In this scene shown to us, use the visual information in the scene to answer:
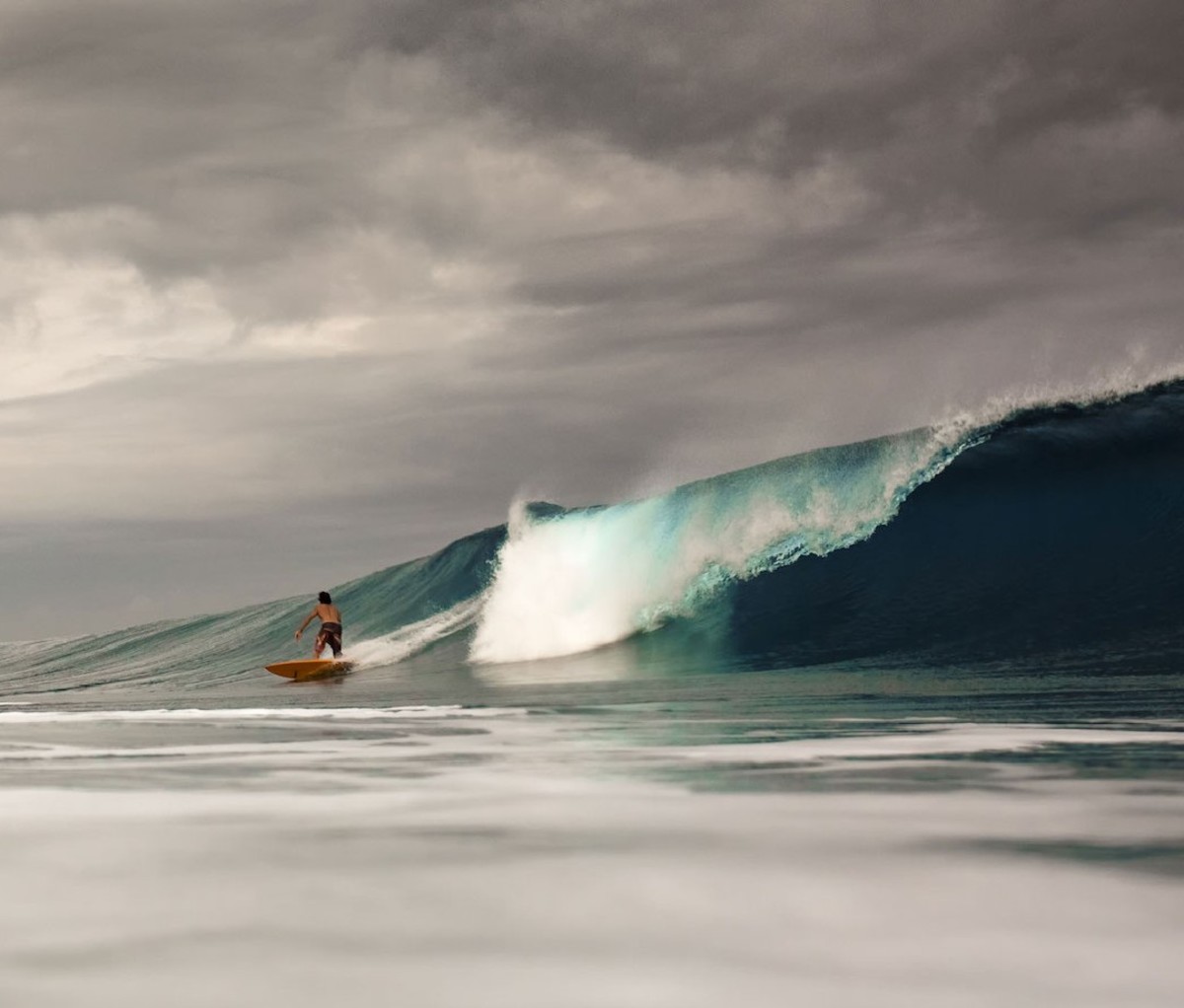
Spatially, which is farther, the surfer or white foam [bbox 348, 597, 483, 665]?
white foam [bbox 348, 597, 483, 665]

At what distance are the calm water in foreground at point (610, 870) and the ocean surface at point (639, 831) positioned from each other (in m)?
0.01

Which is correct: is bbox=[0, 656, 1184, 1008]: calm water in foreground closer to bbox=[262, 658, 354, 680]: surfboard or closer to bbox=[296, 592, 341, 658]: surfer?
bbox=[262, 658, 354, 680]: surfboard

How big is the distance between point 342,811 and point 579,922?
5.81 ft

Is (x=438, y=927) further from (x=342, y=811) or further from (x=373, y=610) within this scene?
(x=373, y=610)

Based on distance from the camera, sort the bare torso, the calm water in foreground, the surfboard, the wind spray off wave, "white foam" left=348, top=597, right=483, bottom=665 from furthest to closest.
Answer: "white foam" left=348, top=597, right=483, bottom=665 → the wind spray off wave → the bare torso → the surfboard → the calm water in foreground

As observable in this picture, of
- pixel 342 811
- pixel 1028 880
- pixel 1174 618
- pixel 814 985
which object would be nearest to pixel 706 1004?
pixel 814 985

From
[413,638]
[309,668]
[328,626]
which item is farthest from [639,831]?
[413,638]

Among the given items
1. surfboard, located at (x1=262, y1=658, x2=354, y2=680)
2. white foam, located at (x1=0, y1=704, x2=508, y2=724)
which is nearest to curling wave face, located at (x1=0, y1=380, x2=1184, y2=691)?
surfboard, located at (x1=262, y1=658, x2=354, y2=680)

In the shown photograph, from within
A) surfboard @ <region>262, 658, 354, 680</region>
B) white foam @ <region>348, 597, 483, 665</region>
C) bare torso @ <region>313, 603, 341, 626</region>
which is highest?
bare torso @ <region>313, 603, 341, 626</region>

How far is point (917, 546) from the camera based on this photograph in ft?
58.7

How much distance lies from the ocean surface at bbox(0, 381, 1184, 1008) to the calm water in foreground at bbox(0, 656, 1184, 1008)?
0.04ft

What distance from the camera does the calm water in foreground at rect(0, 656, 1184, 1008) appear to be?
7.76 feet

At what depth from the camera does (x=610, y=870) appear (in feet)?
10.8

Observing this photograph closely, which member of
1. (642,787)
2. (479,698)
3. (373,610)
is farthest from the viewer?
(373,610)
